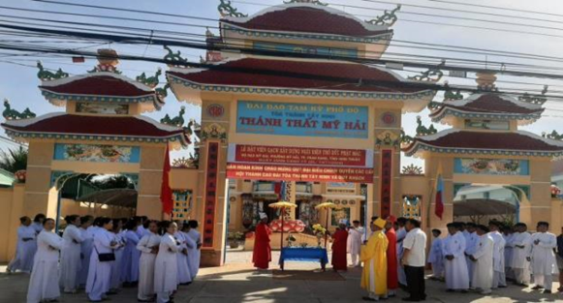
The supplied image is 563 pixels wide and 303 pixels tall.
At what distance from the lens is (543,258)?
435 inches

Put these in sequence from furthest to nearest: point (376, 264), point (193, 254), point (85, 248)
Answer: point (193, 254) → point (85, 248) → point (376, 264)

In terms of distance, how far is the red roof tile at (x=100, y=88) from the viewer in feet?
44.7

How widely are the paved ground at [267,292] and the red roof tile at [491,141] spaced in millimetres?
3917

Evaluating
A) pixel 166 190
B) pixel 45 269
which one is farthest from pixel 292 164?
pixel 45 269

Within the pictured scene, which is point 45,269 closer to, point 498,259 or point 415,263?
point 415,263

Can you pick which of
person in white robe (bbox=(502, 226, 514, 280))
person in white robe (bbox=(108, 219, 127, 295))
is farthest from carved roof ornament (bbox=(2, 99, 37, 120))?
person in white robe (bbox=(502, 226, 514, 280))

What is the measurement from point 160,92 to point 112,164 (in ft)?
7.85

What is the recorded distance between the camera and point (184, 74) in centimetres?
1361

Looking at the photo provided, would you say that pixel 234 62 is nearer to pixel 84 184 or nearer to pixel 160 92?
pixel 160 92

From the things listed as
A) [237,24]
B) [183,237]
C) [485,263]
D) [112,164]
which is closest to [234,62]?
[237,24]

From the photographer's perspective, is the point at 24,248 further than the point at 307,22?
No

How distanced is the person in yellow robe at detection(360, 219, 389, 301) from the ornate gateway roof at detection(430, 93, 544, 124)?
6.13 metres

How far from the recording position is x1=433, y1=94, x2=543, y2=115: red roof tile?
14.4 m

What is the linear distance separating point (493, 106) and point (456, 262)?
574cm
